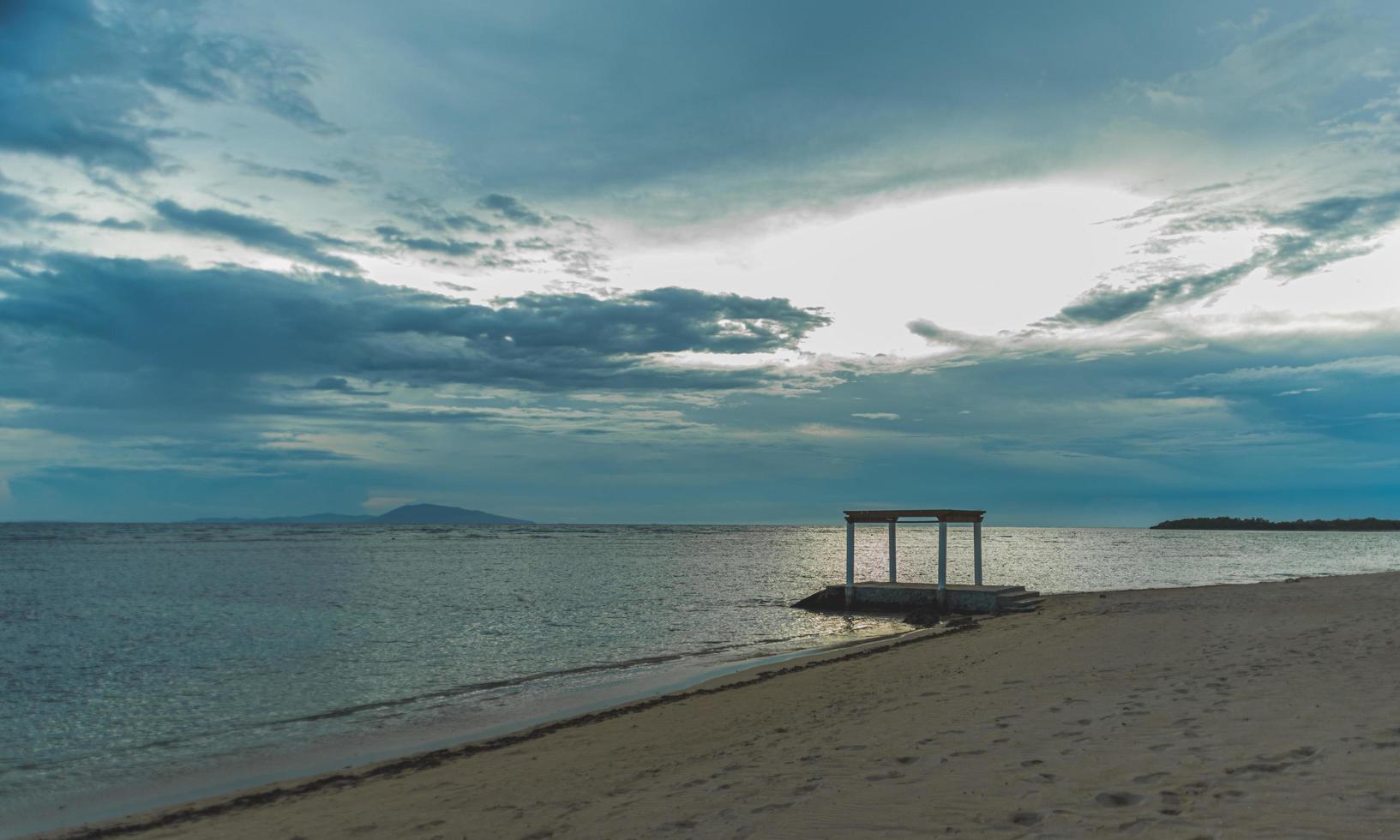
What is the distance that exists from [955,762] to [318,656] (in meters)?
18.2

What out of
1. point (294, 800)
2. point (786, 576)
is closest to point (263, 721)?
point (294, 800)

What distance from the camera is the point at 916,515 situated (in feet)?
99.8

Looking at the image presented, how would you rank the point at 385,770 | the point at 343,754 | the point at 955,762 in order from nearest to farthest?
the point at 955,762
the point at 385,770
the point at 343,754

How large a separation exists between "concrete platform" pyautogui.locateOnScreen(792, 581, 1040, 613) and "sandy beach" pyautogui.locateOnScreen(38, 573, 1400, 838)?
12.6 meters

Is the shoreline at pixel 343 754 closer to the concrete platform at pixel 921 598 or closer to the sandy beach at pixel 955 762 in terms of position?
the sandy beach at pixel 955 762

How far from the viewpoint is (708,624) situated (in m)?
26.4

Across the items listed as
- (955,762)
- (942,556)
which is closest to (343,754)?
(955,762)

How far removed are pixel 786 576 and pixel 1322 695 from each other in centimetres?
4205

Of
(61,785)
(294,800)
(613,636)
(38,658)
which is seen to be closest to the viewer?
(294,800)

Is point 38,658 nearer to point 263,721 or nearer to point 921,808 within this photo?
point 263,721

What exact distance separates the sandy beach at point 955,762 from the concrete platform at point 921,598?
12.6 metres

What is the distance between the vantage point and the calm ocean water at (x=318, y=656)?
11602mm

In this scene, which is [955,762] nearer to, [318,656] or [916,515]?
[318,656]

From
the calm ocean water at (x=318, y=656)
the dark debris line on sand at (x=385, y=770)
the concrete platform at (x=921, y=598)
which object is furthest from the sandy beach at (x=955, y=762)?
the concrete platform at (x=921, y=598)
